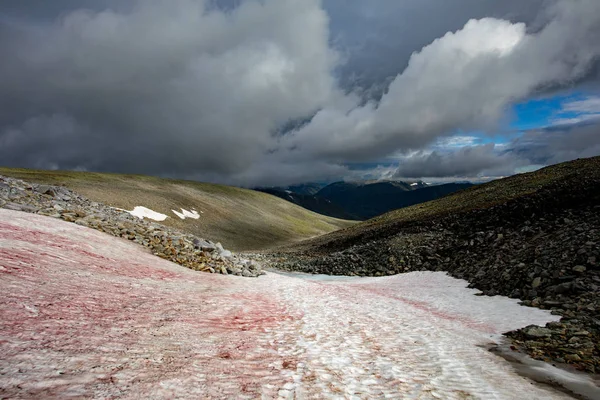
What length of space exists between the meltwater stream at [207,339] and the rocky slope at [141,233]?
569 cm

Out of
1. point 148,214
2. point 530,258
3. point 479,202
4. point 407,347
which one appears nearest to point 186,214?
point 148,214

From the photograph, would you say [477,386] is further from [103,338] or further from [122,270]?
[122,270]

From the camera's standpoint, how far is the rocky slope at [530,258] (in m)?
11.8

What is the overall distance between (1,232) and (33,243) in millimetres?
1636

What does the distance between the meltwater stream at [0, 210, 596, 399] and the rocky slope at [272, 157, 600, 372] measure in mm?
1995

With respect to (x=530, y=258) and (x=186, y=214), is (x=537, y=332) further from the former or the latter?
(x=186, y=214)

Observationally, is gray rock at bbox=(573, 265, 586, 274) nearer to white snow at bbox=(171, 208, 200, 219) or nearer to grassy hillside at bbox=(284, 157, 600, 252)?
grassy hillside at bbox=(284, 157, 600, 252)

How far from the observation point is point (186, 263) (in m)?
22.8

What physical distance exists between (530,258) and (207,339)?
956 inches

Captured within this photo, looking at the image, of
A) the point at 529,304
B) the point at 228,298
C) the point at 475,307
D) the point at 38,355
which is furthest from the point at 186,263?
the point at 529,304

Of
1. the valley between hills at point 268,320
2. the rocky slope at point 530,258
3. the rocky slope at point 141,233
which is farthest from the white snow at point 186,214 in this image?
the rocky slope at point 141,233

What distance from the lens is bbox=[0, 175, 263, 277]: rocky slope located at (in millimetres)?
22922

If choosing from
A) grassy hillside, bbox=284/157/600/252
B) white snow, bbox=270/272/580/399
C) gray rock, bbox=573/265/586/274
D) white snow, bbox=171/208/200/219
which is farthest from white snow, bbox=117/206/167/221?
gray rock, bbox=573/265/586/274

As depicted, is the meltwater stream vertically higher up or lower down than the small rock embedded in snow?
lower down
